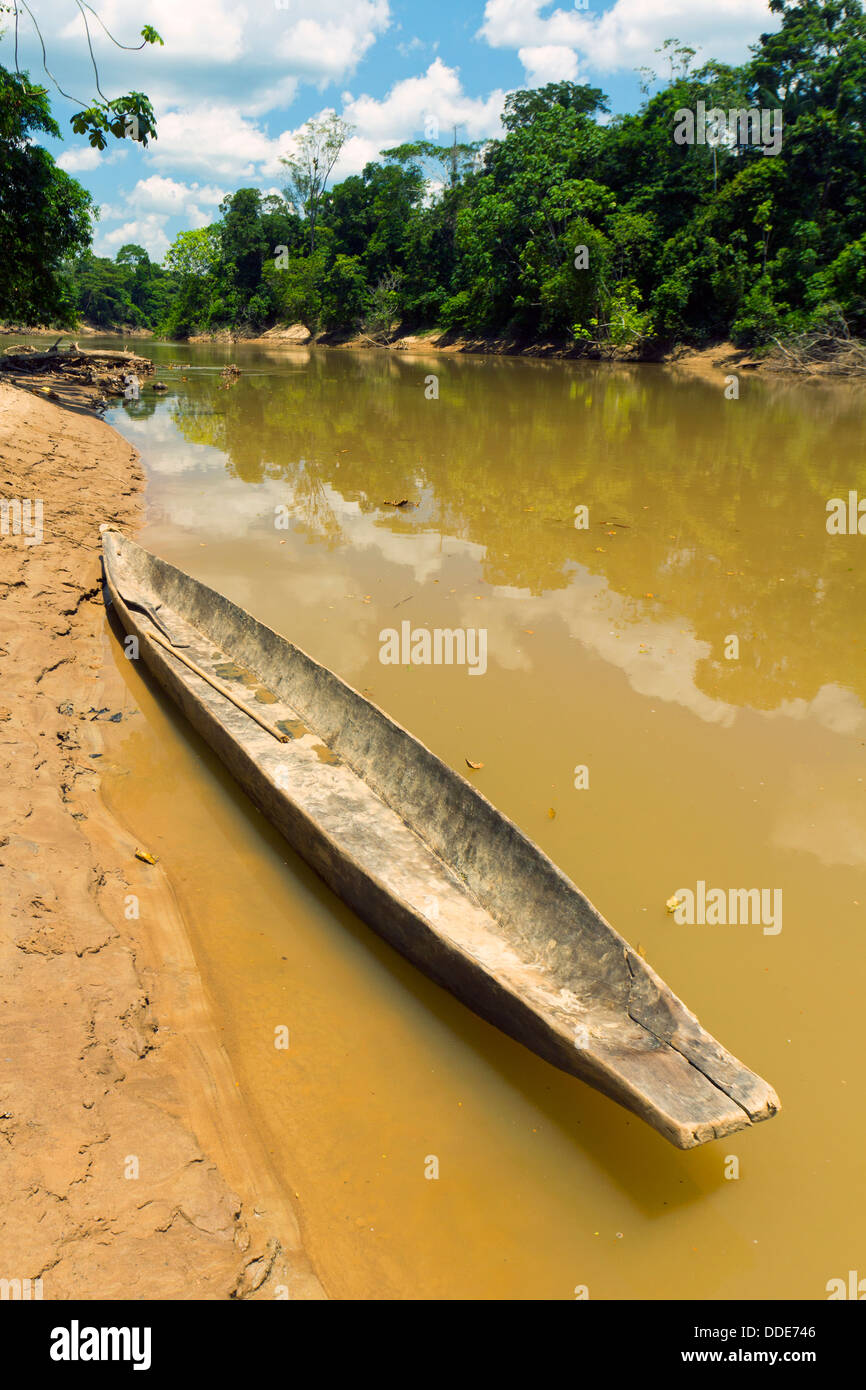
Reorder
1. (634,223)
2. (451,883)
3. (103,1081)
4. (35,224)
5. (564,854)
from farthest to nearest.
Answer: (634,223) → (35,224) → (564,854) → (451,883) → (103,1081)

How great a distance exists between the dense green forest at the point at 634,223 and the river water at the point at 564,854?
17693 millimetres

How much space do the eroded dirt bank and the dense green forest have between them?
20.7 metres

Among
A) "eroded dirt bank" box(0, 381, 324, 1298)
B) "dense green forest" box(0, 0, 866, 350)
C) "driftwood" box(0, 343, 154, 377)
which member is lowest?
"eroded dirt bank" box(0, 381, 324, 1298)

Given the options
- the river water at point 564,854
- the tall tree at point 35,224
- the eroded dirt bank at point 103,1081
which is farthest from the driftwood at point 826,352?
the eroded dirt bank at point 103,1081

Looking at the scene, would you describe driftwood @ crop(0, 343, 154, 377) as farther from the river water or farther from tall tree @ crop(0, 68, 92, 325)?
the river water

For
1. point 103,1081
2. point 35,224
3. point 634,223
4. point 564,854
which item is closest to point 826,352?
point 634,223

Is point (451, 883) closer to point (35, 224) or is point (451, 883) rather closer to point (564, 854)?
point (564, 854)

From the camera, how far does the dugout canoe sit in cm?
255

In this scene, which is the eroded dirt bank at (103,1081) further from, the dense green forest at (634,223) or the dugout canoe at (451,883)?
the dense green forest at (634,223)

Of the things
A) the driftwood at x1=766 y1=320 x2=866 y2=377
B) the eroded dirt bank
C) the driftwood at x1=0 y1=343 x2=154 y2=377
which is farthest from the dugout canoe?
the driftwood at x1=766 y1=320 x2=866 y2=377

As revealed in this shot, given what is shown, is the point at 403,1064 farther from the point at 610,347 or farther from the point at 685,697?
the point at 610,347

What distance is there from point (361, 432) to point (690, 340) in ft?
69.4

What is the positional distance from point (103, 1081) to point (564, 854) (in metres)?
2.49

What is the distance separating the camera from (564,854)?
423 cm
